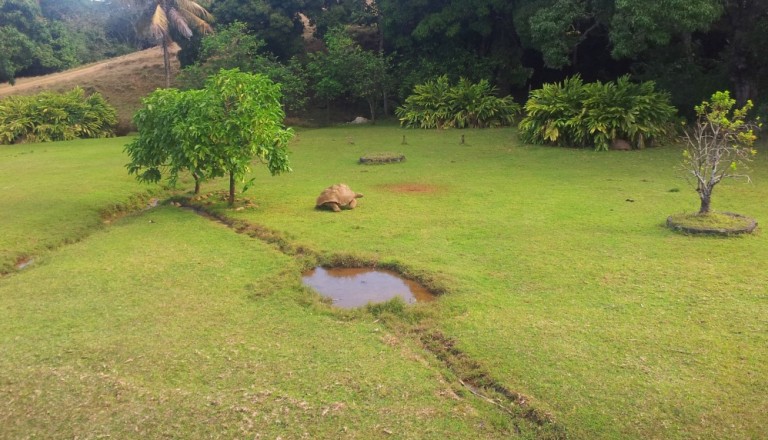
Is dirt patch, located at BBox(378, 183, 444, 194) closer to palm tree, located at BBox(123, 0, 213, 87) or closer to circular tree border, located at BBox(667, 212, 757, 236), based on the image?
circular tree border, located at BBox(667, 212, 757, 236)

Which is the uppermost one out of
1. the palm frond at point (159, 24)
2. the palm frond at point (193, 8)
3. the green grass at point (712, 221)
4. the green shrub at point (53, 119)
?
the palm frond at point (193, 8)

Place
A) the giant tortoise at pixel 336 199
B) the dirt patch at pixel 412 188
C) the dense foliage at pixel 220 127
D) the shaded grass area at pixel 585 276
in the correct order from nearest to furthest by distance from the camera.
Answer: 1. the shaded grass area at pixel 585 276
2. the dense foliage at pixel 220 127
3. the giant tortoise at pixel 336 199
4. the dirt patch at pixel 412 188

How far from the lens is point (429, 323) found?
5.26 m

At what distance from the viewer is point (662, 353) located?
4.53 meters

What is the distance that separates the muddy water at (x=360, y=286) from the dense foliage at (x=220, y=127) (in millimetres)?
3184

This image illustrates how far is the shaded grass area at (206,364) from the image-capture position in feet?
12.7

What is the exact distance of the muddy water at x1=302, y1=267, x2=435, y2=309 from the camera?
6020mm

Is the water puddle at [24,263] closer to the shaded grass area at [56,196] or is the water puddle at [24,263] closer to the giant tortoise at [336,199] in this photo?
the shaded grass area at [56,196]

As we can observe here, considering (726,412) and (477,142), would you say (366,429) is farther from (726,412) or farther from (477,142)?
(477,142)

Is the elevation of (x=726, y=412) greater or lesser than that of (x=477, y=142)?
lesser

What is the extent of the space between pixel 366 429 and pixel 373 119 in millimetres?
20552

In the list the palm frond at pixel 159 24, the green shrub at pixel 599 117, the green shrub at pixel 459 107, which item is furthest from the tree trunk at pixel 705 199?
the palm frond at pixel 159 24

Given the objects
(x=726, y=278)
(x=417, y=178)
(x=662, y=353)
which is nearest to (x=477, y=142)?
(x=417, y=178)

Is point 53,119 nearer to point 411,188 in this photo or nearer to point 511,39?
point 411,188
